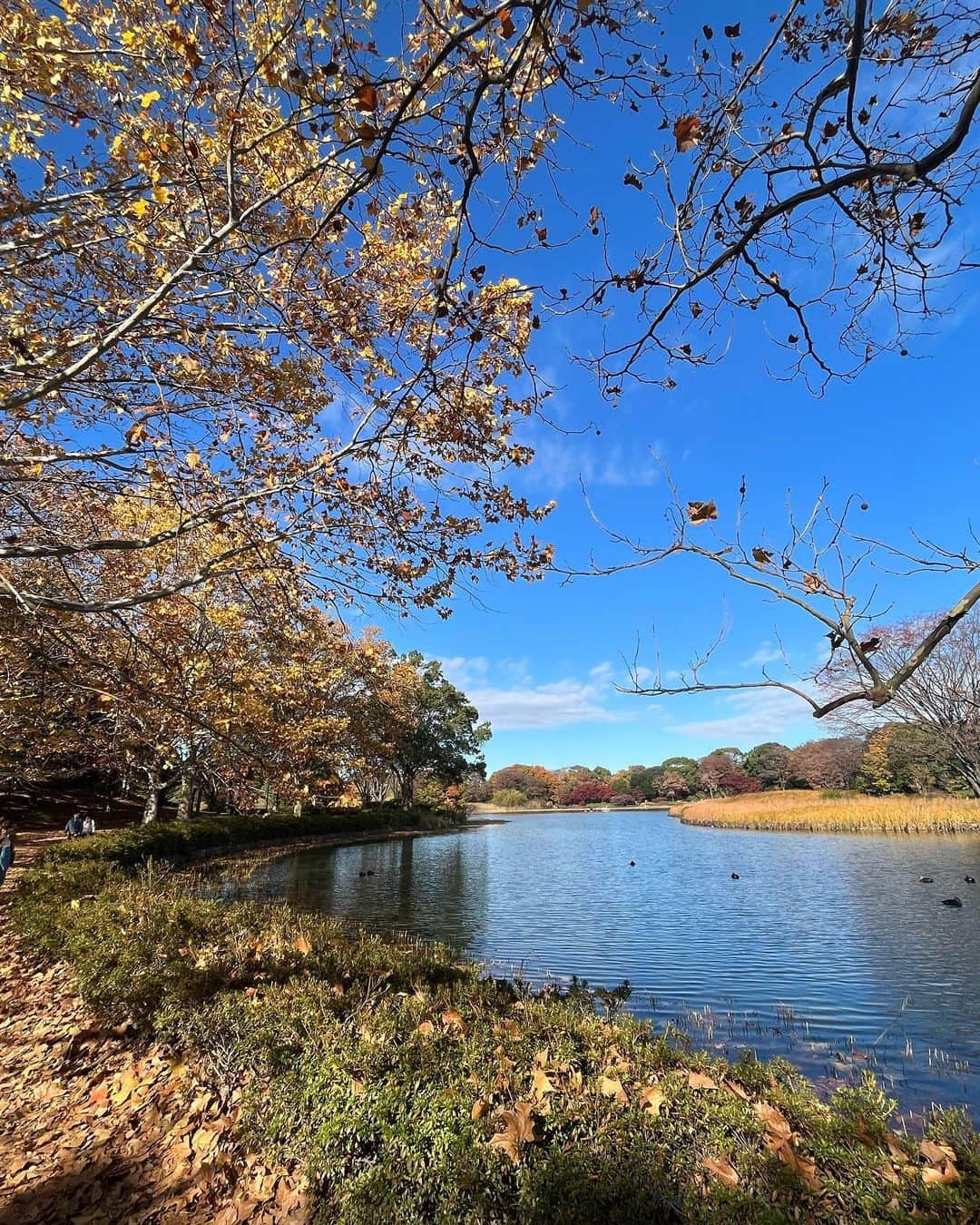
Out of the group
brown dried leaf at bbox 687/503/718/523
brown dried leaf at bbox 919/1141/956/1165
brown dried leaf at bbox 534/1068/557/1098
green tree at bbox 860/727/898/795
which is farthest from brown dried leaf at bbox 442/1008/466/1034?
green tree at bbox 860/727/898/795

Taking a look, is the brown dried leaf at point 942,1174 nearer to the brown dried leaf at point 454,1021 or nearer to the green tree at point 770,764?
the brown dried leaf at point 454,1021

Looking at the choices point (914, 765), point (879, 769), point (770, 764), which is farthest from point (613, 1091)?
point (770, 764)

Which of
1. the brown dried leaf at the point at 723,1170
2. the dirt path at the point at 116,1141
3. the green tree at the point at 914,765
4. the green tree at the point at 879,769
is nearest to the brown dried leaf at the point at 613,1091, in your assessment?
the brown dried leaf at the point at 723,1170

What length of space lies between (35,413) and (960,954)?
1478 cm

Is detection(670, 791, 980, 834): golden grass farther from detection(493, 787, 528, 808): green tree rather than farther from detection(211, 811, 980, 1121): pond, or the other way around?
detection(493, 787, 528, 808): green tree

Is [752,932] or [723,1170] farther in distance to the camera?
[752,932]

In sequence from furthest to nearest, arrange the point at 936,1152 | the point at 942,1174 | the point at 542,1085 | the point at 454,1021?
1. the point at 454,1021
2. the point at 542,1085
3. the point at 936,1152
4. the point at 942,1174

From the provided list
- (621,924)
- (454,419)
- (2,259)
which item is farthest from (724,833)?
(2,259)

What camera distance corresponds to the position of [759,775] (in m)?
74.6

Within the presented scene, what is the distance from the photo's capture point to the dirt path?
3303 mm

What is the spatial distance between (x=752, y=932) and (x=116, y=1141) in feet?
38.6

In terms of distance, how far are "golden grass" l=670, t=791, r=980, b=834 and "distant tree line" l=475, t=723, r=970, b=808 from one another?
7.32 ft

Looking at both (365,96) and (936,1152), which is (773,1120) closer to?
(936,1152)

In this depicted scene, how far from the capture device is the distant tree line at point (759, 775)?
41.4m
